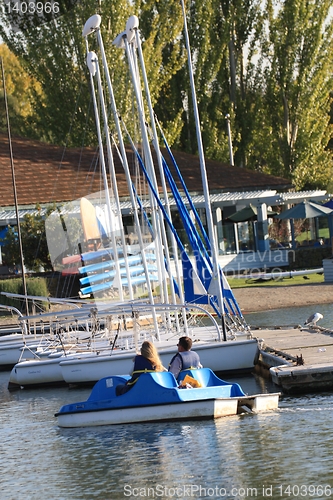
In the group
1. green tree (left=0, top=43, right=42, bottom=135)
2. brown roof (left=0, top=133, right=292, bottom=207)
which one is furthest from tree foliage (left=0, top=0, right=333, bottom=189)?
green tree (left=0, top=43, right=42, bottom=135)

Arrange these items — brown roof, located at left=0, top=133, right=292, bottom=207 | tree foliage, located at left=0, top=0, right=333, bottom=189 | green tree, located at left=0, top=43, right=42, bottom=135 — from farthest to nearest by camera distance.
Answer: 1. green tree, located at left=0, top=43, right=42, bottom=135
2. tree foliage, located at left=0, top=0, right=333, bottom=189
3. brown roof, located at left=0, top=133, right=292, bottom=207

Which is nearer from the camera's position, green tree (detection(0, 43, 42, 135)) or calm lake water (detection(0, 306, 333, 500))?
calm lake water (detection(0, 306, 333, 500))

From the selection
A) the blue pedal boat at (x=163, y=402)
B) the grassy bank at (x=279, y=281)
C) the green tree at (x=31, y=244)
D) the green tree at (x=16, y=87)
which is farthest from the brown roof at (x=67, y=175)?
the blue pedal boat at (x=163, y=402)

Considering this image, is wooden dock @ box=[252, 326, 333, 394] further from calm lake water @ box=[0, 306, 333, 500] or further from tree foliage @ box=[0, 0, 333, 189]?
tree foliage @ box=[0, 0, 333, 189]

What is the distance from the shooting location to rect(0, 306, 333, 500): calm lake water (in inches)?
477

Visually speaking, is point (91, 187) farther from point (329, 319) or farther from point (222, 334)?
point (222, 334)

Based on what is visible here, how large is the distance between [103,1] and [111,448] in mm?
36179

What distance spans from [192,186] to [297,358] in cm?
2622

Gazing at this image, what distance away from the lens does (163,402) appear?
53.0 ft

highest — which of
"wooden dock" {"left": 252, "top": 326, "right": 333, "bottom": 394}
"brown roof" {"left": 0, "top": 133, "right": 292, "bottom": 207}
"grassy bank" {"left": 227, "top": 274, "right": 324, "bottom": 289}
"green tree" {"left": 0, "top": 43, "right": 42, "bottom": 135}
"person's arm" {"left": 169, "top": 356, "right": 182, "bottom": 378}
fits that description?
"green tree" {"left": 0, "top": 43, "right": 42, "bottom": 135}

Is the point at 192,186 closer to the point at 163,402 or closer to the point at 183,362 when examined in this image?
the point at 183,362

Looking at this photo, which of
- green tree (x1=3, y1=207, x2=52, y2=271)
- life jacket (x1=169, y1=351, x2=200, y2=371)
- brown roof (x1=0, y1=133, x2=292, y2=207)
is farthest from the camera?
brown roof (x1=0, y1=133, x2=292, y2=207)

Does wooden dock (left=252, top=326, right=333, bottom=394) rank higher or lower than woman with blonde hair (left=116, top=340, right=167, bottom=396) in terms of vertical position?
lower

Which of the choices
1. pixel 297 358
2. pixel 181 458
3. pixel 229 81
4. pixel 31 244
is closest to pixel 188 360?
pixel 297 358
